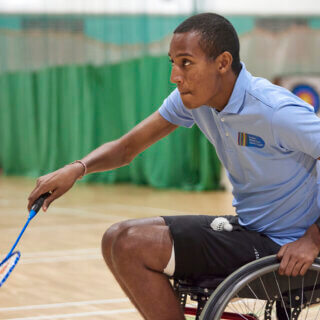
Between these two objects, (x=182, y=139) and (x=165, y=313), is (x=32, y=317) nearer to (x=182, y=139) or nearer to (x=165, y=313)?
(x=165, y=313)

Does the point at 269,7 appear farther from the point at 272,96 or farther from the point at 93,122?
the point at 272,96

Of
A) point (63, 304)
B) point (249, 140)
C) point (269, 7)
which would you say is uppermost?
point (249, 140)

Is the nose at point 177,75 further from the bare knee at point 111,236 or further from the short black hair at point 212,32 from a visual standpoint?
the bare knee at point 111,236

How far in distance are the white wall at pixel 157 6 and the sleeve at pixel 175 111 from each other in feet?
18.0

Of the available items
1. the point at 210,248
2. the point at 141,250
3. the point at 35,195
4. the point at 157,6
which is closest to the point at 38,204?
the point at 35,195

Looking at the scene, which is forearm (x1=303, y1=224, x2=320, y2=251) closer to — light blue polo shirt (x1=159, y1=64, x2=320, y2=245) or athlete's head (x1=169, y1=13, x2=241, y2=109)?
light blue polo shirt (x1=159, y1=64, x2=320, y2=245)

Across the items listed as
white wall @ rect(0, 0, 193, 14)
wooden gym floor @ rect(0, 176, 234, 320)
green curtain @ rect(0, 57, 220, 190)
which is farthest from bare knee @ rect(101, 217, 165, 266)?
white wall @ rect(0, 0, 193, 14)

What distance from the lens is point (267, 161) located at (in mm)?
1775

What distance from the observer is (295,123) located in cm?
166

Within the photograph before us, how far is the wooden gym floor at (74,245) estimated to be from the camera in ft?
9.29

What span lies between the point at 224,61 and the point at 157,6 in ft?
20.4

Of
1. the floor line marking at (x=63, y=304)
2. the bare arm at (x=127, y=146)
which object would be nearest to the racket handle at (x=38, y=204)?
the bare arm at (x=127, y=146)

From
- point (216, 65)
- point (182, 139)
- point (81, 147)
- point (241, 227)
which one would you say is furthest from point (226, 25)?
point (81, 147)

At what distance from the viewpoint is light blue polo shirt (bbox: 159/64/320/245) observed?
5.65ft
